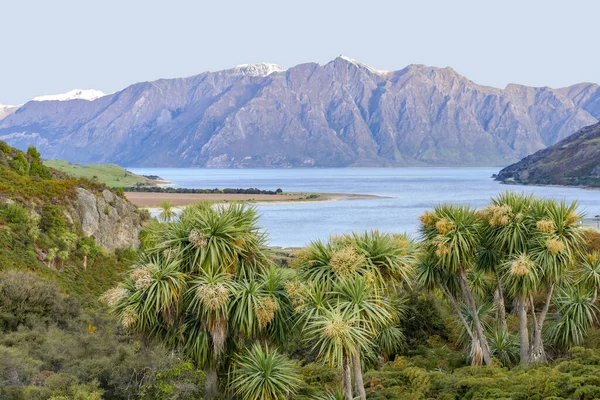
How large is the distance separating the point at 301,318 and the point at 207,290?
216 centimetres

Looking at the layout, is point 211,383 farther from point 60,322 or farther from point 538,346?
point 538,346

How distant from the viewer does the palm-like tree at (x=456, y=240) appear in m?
17.4

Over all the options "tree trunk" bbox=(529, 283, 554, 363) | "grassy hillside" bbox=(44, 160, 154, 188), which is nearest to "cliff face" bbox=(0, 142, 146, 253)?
"tree trunk" bbox=(529, 283, 554, 363)

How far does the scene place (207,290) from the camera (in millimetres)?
12719

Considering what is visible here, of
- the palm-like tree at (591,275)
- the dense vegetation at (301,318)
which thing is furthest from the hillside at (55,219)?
the palm-like tree at (591,275)

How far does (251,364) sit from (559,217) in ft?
33.5

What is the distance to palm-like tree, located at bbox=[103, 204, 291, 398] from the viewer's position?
43.2ft

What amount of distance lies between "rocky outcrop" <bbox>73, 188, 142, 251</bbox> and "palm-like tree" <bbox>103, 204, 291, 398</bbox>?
2908 cm

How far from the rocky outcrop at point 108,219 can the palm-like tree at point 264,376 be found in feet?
100

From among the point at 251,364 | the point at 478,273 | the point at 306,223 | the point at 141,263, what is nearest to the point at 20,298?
the point at 141,263

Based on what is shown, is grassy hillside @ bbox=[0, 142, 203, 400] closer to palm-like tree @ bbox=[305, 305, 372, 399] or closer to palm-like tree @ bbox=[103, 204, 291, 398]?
palm-like tree @ bbox=[103, 204, 291, 398]

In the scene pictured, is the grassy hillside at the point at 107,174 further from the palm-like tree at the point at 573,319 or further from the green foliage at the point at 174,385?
the green foliage at the point at 174,385

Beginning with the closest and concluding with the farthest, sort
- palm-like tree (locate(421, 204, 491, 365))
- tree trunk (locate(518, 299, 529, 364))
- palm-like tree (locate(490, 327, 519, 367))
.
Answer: palm-like tree (locate(421, 204, 491, 365))
tree trunk (locate(518, 299, 529, 364))
palm-like tree (locate(490, 327, 519, 367))

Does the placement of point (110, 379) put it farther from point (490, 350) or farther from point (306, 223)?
point (306, 223)
